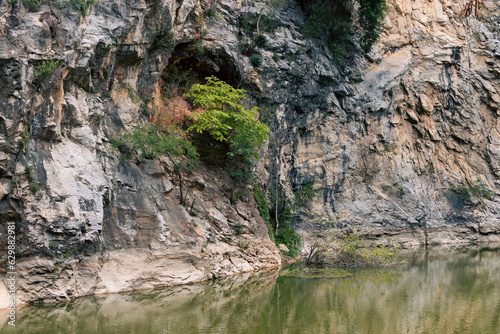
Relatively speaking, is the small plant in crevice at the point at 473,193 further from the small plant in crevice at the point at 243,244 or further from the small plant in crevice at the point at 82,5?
the small plant in crevice at the point at 82,5

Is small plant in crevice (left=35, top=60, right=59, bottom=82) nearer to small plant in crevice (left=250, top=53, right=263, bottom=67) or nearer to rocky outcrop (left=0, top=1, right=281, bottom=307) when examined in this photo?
rocky outcrop (left=0, top=1, right=281, bottom=307)

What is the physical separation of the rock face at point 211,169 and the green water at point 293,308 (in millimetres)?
1306

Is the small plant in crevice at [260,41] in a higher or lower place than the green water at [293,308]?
higher

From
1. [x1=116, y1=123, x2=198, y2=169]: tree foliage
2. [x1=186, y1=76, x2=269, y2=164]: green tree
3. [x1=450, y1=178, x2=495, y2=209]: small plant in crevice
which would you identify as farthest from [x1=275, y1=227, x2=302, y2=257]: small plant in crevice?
[x1=450, y1=178, x2=495, y2=209]: small plant in crevice

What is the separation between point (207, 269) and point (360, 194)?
14582 millimetres

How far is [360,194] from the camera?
26.5m

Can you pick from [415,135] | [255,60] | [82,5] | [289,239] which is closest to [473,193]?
[415,135]

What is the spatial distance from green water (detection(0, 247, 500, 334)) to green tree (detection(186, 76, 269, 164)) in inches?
239

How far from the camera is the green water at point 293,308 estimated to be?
930 cm

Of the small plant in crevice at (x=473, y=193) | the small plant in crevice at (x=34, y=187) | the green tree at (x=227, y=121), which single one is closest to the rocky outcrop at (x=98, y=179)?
the small plant in crevice at (x=34, y=187)

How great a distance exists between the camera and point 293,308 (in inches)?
438

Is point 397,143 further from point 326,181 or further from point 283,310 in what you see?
point 283,310

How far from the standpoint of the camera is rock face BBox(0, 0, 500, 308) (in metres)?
12.1

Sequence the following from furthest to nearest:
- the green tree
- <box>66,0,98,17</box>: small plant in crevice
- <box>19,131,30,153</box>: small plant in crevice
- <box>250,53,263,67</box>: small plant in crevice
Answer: <box>250,53,263,67</box>: small plant in crevice, the green tree, <box>66,0,98,17</box>: small plant in crevice, <box>19,131,30,153</box>: small plant in crevice
